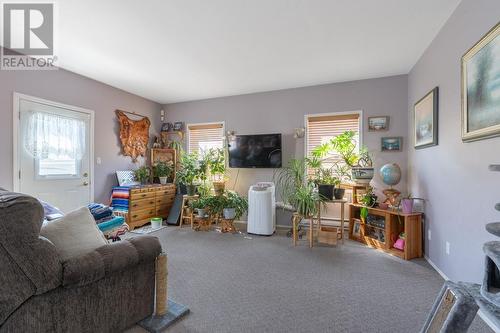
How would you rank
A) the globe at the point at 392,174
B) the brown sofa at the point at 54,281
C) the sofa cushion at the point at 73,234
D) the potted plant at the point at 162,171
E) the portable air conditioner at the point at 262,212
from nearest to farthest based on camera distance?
the brown sofa at the point at 54,281 < the sofa cushion at the point at 73,234 < the globe at the point at 392,174 < the portable air conditioner at the point at 262,212 < the potted plant at the point at 162,171

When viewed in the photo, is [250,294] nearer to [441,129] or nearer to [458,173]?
[458,173]

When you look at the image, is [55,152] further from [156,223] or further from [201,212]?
[201,212]

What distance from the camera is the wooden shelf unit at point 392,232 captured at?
2846 millimetres

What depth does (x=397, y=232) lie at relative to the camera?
3168 mm

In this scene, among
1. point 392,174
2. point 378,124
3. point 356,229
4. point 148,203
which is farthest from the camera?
point 148,203

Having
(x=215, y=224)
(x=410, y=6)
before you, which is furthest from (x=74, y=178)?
(x=410, y=6)

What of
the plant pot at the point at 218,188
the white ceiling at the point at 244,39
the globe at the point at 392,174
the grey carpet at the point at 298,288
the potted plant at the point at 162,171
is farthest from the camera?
the potted plant at the point at 162,171

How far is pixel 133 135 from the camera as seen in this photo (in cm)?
461

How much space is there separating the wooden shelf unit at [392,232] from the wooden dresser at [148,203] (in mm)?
3495

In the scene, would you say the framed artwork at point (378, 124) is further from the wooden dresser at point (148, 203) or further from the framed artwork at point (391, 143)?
the wooden dresser at point (148, 203)

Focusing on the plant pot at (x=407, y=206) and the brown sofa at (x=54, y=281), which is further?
the plant pot at (x=407, y=206)

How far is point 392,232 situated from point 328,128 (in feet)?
6.37

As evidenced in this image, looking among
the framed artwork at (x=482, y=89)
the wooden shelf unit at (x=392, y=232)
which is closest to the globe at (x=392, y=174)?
the wooden shelf unit at (x=392, y=232)

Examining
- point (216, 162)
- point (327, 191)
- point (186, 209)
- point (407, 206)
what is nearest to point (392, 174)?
point (407, 206)
